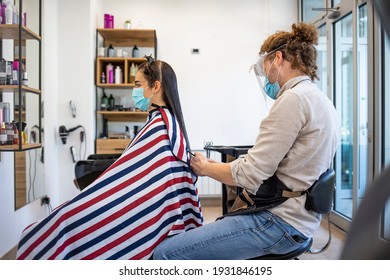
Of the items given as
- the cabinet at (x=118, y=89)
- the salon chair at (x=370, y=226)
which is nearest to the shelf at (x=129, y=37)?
the cabinet at (x=118, y=89)

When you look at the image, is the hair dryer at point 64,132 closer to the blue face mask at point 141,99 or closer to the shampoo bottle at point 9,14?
the shampoo bottle at point 9,14

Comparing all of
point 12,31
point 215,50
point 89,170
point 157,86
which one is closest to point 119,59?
point 215,50

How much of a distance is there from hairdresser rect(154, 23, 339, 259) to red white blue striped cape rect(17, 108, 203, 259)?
0.40ft

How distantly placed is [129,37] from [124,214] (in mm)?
2672

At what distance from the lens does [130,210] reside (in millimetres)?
1173

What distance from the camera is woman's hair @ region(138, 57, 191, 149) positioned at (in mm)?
1364

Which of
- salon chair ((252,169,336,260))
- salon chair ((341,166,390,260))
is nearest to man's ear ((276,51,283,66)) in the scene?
salon chair ((252,169,336,260))

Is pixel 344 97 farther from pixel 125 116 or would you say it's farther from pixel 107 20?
pixel 107 20

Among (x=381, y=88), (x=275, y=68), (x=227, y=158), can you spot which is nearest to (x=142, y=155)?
(x=275, y=68)

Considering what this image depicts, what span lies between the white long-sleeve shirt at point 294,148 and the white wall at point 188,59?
2.36 m

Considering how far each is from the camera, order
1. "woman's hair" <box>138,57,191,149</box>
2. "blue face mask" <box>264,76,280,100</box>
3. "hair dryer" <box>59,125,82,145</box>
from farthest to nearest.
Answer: "hair dryer" <box>59,125,82,145</box>
"woman's hair" <box>138,57,191,149</box>
"blue face mask" <box>264,76,280,100</box>

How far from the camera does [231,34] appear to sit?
3.57m

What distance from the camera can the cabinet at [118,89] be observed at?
3.28 m

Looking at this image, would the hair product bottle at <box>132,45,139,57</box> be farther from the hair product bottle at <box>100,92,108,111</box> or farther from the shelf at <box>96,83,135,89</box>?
the hair product bottle at <box>100,92,108,111</box>
